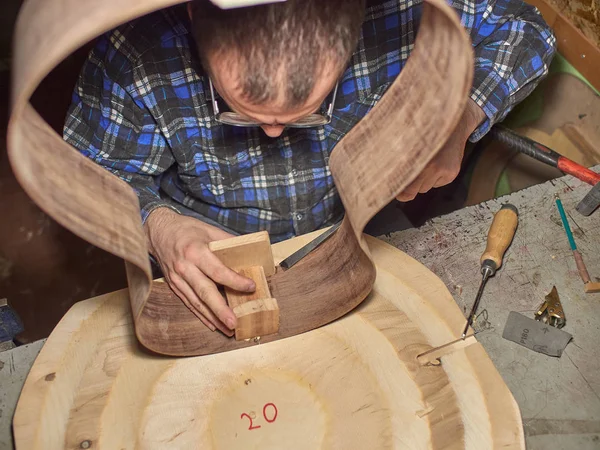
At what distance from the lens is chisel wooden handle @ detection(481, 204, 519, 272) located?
1.23m

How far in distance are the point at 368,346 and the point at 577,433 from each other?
1.25 ft

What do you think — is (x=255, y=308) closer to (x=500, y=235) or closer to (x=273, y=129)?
(x=273, y=129)

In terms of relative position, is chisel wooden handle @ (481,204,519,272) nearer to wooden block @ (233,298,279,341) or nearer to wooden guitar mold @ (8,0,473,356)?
wooden guitar mold @ (8,0,473,356)

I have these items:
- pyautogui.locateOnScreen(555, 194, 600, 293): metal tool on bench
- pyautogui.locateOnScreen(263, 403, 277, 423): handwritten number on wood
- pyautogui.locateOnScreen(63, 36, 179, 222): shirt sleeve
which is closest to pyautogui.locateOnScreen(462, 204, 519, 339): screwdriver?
pyautogui.locateOnScreen(555, 194, 600, 293): metal tool on bench

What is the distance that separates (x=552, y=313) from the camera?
46.3 inches

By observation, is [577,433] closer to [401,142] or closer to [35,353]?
[401,142]

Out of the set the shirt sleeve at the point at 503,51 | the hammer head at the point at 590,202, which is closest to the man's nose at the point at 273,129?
the shirt sleeve at the point at 503,51

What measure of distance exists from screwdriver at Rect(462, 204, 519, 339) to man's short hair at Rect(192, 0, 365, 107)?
1.94 feet

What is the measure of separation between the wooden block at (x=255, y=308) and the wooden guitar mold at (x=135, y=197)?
0.03 meters

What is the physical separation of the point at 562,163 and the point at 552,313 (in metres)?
0.41

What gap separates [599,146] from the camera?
5.37 feet

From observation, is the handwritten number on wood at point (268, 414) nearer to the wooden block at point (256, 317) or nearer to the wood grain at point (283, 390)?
the wood grain at point (283, 390)

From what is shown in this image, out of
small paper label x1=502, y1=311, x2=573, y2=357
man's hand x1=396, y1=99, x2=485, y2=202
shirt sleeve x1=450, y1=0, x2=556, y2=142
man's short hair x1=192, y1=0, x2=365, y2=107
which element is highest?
man's short hair x1=192, y1=0, x2=365, y2=107

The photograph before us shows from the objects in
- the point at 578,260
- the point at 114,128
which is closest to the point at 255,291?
the point at 114,128
